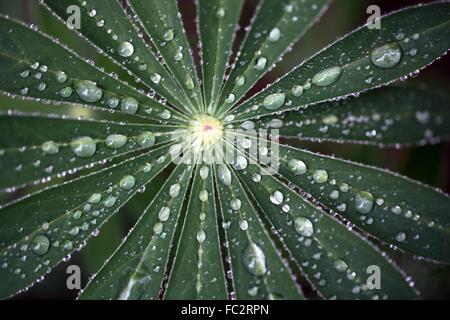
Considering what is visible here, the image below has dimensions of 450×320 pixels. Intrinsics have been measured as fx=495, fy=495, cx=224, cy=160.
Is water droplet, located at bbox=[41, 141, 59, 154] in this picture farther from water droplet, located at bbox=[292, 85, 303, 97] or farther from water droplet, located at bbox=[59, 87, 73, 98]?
water droplet, located at bbox=[292, 85, 303, 97]

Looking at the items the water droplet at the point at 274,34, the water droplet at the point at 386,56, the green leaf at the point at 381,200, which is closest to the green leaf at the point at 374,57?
the water droplet at the point at 386,56

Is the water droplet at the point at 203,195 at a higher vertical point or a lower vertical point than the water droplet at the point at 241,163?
lower

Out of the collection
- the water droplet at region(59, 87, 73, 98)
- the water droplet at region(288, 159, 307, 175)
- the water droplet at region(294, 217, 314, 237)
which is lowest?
the water droplet at region(294, 217, 314, 237)

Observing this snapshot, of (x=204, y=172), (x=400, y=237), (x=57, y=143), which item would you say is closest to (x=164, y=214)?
(x=204, y=172)

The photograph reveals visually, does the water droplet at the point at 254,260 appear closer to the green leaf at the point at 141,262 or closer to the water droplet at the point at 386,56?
the green leaf at the point at 141,262

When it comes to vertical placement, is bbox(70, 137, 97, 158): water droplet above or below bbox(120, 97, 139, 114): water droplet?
below

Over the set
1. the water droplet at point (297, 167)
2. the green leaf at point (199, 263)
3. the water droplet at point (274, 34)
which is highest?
the water droplet at point (274, 34)

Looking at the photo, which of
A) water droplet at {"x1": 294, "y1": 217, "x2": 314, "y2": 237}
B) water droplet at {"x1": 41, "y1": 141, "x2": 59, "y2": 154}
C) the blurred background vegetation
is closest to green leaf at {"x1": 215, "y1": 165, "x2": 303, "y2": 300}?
water droplet at {"x1": 294, "y1": 217, "x2": 314, "y2": 237}
